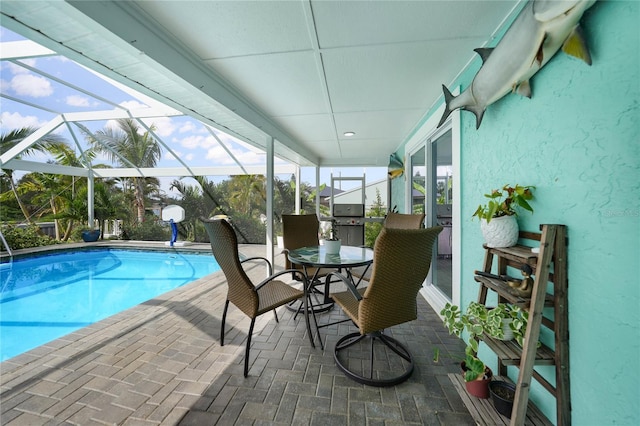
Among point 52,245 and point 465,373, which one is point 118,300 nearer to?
point 465,373

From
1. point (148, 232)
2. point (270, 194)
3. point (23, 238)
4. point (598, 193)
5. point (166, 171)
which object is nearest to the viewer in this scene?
point (598, 193)

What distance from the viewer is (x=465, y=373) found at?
156cm

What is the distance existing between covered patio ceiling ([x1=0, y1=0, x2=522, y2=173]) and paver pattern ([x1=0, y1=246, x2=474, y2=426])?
2.29m

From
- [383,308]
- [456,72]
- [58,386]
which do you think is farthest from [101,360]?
[456,72]

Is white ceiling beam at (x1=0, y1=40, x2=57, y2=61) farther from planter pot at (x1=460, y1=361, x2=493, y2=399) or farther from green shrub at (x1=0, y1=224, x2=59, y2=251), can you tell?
green shrub at (x1=0, y1=224, x2=59, y2=251)

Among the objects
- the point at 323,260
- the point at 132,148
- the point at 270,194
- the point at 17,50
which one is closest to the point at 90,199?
the point at 132,148

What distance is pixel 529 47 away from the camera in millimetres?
1185

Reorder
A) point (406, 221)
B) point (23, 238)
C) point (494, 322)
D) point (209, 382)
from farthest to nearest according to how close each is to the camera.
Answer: point (23, 238) < point (406, 221) < point (209, 382) < point (494, 322)

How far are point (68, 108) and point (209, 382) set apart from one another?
761 cm

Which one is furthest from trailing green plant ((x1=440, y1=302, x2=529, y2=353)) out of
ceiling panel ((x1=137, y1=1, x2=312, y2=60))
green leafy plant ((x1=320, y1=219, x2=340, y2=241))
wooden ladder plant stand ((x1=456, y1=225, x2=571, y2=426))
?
ceiling panel ((x1=137, y1=1, x2=312, y2=60))

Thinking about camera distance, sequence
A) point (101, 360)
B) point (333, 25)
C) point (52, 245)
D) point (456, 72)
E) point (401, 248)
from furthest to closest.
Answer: point (52, 245) → point (456, 72) → point (101, 360) → point (333, 25) → point (401, 248)

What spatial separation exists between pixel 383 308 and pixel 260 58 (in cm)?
220

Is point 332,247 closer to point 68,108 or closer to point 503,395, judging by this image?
point 503,395

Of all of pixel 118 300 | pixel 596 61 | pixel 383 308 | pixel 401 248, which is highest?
pixel 596 61
